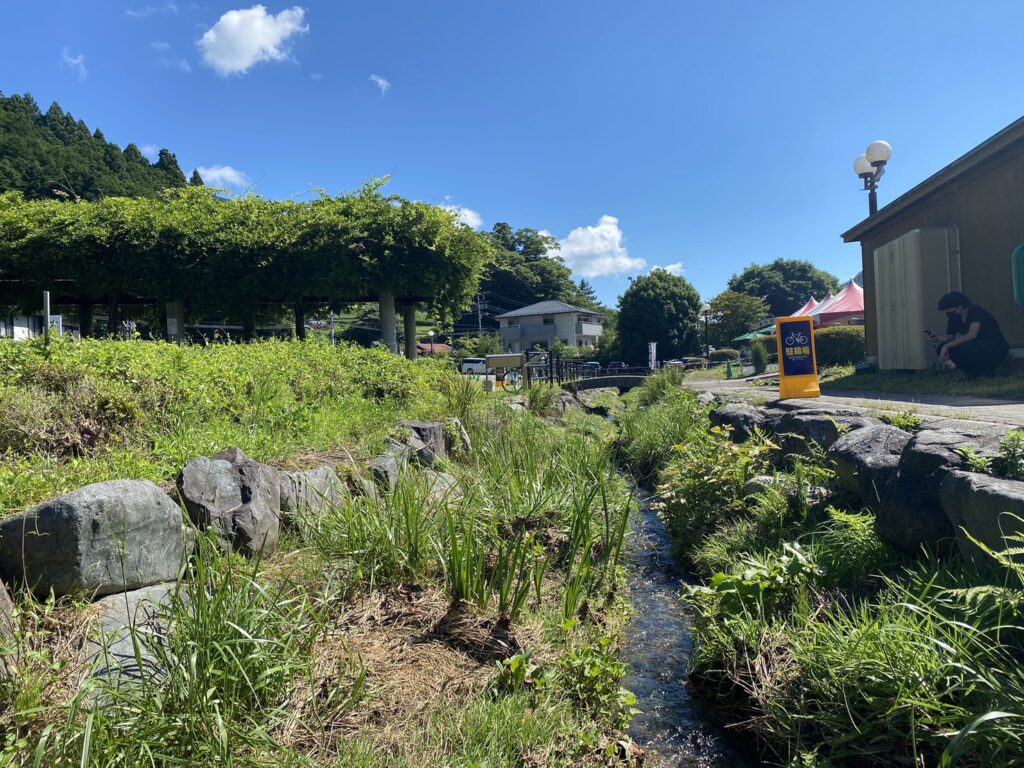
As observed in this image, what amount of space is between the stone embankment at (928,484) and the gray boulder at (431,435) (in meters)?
3.14

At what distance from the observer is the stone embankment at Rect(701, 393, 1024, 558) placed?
8.11ft

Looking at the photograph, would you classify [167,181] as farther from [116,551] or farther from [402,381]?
[116,551]

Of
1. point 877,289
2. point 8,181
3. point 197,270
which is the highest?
point 8,181

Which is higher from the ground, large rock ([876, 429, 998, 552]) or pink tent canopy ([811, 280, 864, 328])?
pink tent canopy ([811, 280, 864, 328])

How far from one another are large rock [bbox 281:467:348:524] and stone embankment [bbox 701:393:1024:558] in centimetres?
303

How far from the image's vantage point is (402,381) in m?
7.68

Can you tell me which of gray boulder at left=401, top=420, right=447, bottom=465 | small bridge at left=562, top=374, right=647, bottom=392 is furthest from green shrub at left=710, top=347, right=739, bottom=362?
gray boulder at left=401, top=420, right=447, bottom=465

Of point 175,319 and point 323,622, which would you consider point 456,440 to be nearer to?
point 323,622

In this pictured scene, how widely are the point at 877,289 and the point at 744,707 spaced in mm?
11311

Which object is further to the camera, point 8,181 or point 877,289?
point 8,181

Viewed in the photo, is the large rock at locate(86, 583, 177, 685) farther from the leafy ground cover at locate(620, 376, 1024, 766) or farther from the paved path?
the paved path

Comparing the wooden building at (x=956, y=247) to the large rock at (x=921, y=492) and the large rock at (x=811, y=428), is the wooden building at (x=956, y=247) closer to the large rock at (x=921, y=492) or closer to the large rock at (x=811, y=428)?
the large rock at (x=811, y=428)

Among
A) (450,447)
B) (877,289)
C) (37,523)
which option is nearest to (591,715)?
(37,523)

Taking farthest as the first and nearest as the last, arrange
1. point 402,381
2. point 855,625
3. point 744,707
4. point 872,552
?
point 402,381 → point 872,552 → point 744,707 → point 855,625
